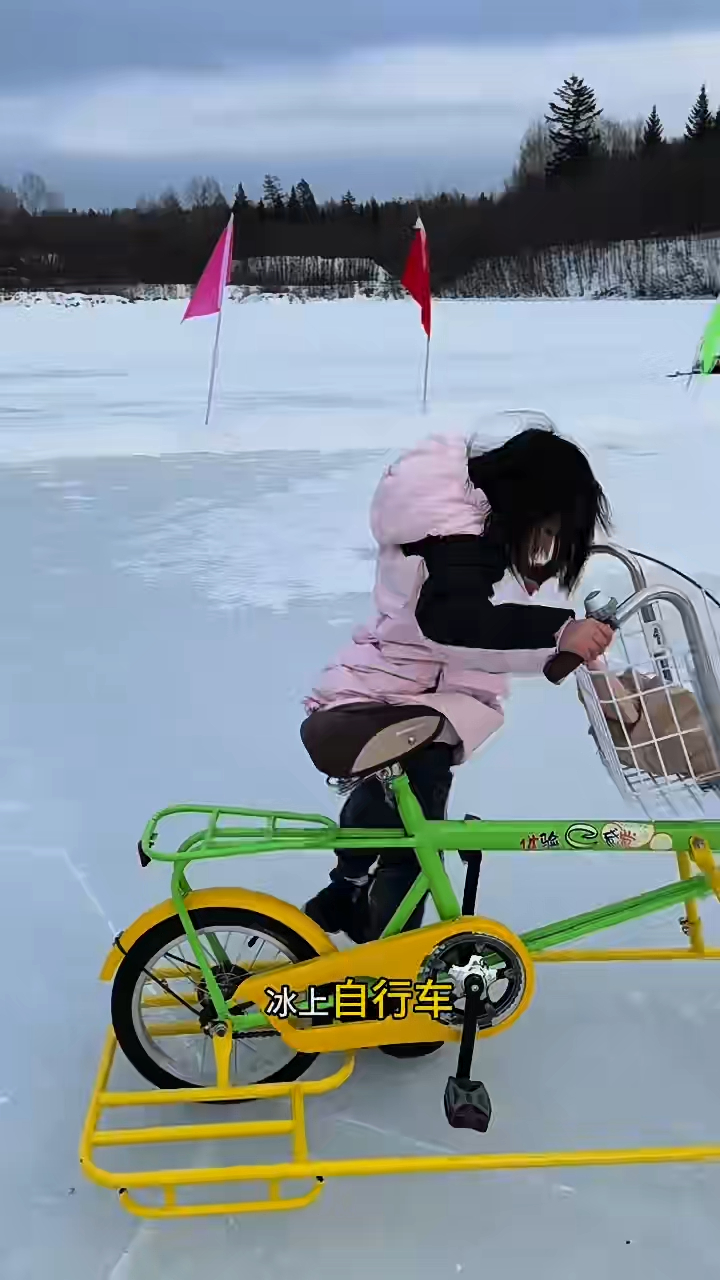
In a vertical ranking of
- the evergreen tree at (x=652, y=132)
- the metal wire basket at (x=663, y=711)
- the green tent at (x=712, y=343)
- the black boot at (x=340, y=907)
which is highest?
the evergreen tree at (x=652, y=132)

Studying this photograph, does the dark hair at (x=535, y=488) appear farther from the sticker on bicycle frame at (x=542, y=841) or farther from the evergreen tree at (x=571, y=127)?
the evergreen tree at (x=571, y=127)

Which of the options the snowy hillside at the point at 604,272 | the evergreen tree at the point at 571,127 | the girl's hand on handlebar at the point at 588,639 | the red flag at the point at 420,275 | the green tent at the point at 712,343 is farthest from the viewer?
the snowy hillside at the point at 604,272

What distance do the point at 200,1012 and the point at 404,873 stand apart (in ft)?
1.15

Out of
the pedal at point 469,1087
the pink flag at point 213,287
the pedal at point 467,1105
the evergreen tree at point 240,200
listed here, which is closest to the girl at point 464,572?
the pedal at point 469,1087

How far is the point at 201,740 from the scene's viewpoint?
296cm

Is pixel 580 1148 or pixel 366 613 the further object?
pixel 366 613

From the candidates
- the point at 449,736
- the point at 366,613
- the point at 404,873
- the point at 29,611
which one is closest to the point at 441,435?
the point at 449,736

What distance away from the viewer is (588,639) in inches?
55.2

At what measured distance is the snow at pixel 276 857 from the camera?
146cm

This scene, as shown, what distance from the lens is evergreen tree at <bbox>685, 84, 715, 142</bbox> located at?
12.8 meters

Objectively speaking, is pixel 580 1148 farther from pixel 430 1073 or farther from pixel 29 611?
pixel 29 611

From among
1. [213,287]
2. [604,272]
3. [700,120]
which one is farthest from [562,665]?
[700,120]

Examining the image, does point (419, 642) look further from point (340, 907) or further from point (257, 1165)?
point (257, 1165)

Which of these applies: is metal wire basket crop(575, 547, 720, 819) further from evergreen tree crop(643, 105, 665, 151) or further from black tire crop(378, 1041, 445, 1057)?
evergreen tree crop(643, 105, 665, 151)
